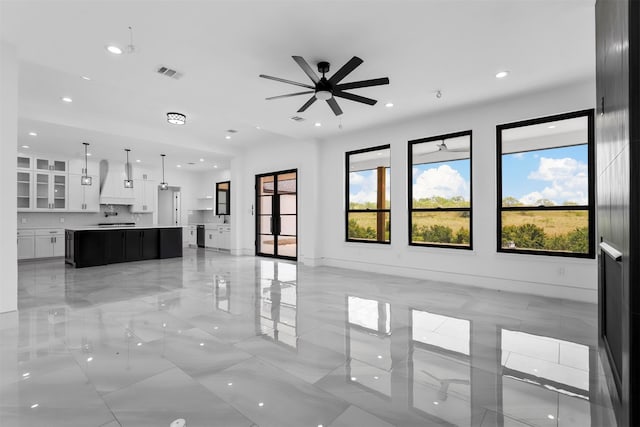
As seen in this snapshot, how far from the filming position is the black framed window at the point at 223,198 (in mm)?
11680

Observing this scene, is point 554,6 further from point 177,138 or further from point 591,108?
point 177,138

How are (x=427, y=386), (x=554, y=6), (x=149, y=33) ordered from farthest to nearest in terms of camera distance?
(x=149, y=33)
(x=554, y=6)
(x=427, y=386)

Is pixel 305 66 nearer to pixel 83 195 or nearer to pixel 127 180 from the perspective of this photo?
pixel 127 180

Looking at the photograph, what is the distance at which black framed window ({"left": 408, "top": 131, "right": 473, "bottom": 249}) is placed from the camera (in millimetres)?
5695

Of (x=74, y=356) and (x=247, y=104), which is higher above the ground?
(x=247, y=104)

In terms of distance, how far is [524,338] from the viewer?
10.1ft

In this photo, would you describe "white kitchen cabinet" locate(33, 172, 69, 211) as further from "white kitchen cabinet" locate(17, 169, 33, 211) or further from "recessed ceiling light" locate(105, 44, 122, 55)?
"recessed ceiling light" locate(105, 44, 122, 55)

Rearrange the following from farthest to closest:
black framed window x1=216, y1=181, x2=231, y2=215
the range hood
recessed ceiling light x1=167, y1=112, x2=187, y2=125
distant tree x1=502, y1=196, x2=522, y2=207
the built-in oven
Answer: the built-in oven
black framed window x1=216, y1=181, x2=231, y2=215
the range hood
recessed ceiling light x1=167, y1=112, x2=187, y2=125
distant tree x1=502, y1=196, x2=522, y2=207

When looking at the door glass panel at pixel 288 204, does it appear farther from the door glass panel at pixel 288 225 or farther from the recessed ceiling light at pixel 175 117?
the recessed ceiling light at pixel 175 117

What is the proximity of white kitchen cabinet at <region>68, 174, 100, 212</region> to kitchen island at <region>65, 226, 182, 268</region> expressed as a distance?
2.12 m

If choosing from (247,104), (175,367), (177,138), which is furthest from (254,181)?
(175,367)

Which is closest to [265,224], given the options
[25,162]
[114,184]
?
[114,184]

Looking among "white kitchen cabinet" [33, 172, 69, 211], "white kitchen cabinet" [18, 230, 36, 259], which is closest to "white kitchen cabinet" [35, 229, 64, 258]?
"white kitchen cabinet" [18, 230, 36, 259]

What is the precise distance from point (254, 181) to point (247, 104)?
13.7 ft
